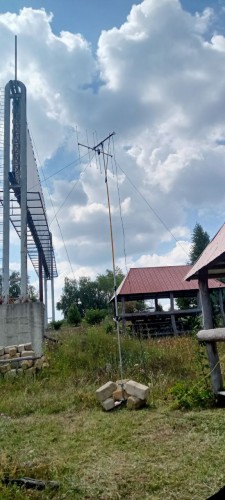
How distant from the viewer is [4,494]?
299cm

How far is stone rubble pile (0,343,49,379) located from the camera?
9.24 metres

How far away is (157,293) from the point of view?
21547mm

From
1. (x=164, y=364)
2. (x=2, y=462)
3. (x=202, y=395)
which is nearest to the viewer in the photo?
(x=2, y=462)

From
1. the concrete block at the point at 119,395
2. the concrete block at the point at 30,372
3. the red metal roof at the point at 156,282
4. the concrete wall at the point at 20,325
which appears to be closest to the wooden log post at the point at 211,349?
the concrete block at the point at 119,395

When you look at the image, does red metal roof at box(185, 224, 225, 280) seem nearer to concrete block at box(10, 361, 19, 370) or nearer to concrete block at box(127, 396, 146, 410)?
concrete block at box(127, 396, 146, 410)

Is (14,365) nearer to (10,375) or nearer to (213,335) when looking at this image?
(10,375)

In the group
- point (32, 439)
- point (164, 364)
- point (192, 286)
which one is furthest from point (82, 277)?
point (32, 439)

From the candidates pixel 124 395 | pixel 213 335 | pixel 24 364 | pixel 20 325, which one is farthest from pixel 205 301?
pixel 20 325

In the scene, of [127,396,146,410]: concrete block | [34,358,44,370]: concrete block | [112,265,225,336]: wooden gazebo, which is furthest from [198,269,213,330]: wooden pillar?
[112,265,225,336]: wooden gazebo

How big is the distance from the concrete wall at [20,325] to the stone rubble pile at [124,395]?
196 inches

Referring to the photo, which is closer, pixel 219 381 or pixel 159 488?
pixel 159 488

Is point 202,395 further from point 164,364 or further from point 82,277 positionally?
point 82,277

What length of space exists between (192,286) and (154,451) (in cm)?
1815

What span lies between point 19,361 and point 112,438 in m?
5.50
